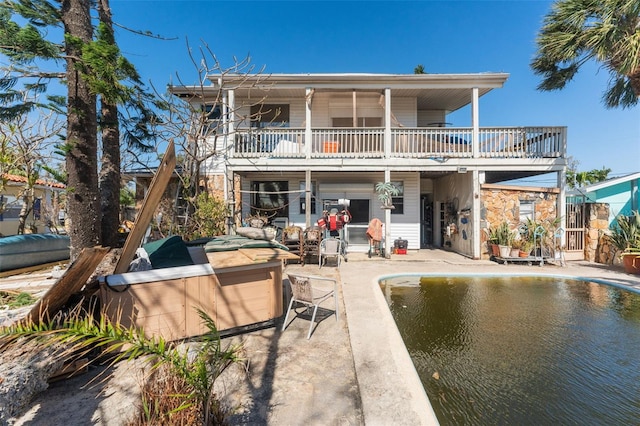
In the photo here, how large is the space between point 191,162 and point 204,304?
679 cm

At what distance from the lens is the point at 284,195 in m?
11.5

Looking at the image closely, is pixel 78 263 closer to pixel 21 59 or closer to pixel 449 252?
pixel 21 59

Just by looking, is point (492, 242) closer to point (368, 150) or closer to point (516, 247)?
point (516, 247)

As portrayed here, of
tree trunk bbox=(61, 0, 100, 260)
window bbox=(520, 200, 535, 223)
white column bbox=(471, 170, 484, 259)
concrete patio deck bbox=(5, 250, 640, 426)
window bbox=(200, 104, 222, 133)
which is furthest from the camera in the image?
window bbox=(520, 200, 535, 223)

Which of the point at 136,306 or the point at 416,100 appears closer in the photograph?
the point at 136,306

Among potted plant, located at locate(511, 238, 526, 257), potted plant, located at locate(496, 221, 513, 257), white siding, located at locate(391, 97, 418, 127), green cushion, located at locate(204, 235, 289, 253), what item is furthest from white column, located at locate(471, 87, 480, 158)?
green cushion, located at locate(204, 235, 289, 253)

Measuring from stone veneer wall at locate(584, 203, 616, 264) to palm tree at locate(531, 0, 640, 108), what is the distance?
3768 mm

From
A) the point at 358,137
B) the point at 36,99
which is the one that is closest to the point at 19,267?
the point at 36,99

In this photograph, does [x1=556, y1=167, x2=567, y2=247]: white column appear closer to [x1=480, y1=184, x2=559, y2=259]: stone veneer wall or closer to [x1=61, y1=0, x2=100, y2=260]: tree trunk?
[x1=480, y1=184, x2=559, y2=259]: stone veneer wall

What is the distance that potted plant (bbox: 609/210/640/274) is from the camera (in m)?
7.40

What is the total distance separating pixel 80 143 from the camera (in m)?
3.96

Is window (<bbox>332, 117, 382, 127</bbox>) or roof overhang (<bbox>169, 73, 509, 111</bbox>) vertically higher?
roof overhang (<bbox>169, 73, 509, 111</bbox>)

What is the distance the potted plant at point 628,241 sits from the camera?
7.40m

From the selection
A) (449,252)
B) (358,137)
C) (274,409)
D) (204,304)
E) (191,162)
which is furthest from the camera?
(449,252)
